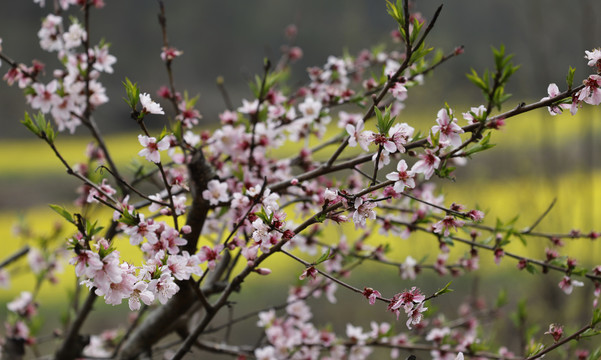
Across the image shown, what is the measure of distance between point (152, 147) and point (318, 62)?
539cm

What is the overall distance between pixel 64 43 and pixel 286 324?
1.05 meters

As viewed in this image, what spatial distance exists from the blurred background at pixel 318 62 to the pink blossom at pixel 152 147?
9.67ft

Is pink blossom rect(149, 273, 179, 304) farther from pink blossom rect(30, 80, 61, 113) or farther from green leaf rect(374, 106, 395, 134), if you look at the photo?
pink blossom rect(30, 80, 61, 113)

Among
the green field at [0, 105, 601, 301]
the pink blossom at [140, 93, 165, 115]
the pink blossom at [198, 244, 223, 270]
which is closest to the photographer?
the pink blossom at [140, 93, 165, 115]

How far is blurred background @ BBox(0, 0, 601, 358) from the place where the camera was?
4.41 metres

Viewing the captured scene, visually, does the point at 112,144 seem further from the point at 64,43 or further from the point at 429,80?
the point at 64,43

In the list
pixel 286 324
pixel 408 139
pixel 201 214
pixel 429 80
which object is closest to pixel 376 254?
pixel 286 324

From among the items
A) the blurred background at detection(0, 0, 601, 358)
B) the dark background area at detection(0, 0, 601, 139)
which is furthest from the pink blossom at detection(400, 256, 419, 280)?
the dark background area at detection(0, 0, 601, 139)

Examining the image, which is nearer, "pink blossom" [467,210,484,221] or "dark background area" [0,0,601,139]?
"pink blossom" [467,210,484,221]

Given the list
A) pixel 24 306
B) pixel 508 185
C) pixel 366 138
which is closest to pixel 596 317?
pixel 366 138

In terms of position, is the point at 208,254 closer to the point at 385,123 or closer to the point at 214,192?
the point at 214,192

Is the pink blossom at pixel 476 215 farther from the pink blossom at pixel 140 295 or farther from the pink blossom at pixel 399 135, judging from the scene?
the pink blossom at pixel 140 295

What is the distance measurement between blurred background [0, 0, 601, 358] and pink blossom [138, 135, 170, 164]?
2946 mm

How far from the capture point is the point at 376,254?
1498 millimetres
